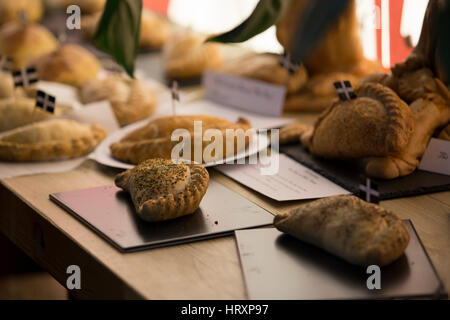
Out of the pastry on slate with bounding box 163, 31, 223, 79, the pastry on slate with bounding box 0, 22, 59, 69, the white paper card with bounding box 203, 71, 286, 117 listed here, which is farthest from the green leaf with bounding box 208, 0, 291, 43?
the pastry on slate with bounding box 0, 22, 59, 69

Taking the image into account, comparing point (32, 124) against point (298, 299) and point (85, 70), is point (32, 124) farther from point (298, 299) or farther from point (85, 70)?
point (298, 299)

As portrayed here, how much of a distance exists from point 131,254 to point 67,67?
52.2 inches

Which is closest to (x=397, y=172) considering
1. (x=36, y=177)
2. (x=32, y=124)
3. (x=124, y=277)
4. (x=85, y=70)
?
(x=124, y=277)

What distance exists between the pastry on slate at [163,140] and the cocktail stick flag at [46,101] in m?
0.25

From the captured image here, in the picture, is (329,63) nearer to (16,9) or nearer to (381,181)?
(381,181)

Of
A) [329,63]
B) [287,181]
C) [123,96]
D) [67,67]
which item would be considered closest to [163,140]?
[287,181]

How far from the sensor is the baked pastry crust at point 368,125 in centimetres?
135

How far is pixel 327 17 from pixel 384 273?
0.62m

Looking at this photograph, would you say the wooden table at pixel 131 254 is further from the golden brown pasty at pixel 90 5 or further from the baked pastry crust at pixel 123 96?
the golden brown pasty at pixel 90 5

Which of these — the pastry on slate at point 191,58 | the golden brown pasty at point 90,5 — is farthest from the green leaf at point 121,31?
the golden brown pasty at point 90,5

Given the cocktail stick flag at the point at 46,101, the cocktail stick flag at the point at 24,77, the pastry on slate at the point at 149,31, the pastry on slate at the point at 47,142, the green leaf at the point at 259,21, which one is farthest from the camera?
the pastry on slate at the point at 149,31

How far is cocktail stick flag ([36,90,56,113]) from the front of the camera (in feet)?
5.64

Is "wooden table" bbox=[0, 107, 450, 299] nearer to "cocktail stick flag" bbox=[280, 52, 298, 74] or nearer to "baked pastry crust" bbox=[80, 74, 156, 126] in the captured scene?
"baked pastry crust" bbox=[80, 74, 156, 126]

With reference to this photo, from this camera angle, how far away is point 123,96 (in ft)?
6.53
